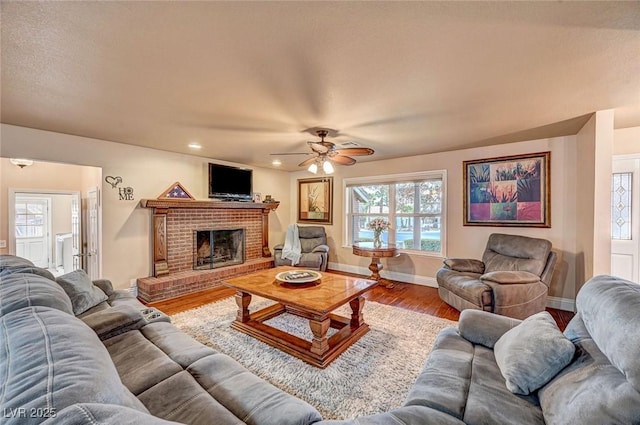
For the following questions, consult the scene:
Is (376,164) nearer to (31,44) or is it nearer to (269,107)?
(269,107)

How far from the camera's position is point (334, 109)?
2.55 m

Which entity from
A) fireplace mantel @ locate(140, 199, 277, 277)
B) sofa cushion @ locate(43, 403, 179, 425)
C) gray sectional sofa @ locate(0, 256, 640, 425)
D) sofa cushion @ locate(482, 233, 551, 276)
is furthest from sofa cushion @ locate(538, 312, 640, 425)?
fireplace mantel @ locate(140, 199, 277, 277)

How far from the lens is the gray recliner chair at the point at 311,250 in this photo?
5051 mm

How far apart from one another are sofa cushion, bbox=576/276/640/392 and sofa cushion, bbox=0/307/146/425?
1729 millimetres

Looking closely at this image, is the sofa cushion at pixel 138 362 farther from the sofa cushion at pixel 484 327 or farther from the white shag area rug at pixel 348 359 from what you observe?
the sofa cushion at pixel 484 327

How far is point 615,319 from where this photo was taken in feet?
3.67

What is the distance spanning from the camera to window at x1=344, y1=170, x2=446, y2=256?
4625 millimetres

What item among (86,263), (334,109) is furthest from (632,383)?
(86,263)

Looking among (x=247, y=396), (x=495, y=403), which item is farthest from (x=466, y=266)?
(x=247, y=396)

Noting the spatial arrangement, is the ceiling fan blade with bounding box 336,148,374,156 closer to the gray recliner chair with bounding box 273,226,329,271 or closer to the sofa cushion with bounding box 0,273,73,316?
the gray recliner chair with bounding box 273,226,329,271

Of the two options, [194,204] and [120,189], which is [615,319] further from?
[120,189]

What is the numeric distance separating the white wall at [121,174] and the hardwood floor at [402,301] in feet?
3.04

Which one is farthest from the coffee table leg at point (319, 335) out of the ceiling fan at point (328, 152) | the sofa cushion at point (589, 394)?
the ceiling fan at point (328, 152)

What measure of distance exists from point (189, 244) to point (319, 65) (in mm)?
3955
